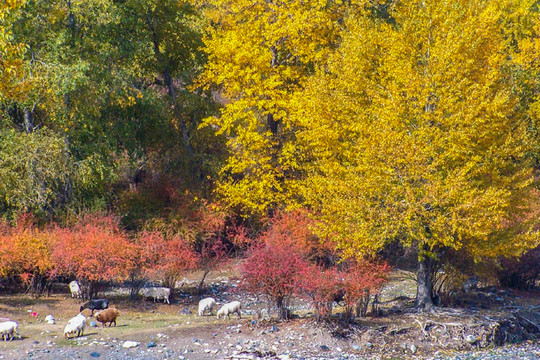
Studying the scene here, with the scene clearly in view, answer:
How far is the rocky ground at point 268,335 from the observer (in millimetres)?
14742

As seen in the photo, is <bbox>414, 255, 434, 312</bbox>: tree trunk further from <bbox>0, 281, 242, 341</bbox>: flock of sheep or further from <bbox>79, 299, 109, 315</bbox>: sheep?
<bbox>79, 299, 109, 315</bbox>: sheep

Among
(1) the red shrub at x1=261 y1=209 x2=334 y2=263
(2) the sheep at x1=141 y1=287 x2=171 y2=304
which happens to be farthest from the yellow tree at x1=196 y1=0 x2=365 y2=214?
(2) the sheep at x1=141 y1=287 x2=171 y2=304

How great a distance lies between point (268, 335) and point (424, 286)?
5.59 metres

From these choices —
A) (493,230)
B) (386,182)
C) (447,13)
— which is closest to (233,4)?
(447,13)

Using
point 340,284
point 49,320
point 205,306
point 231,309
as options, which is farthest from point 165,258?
point 340,284

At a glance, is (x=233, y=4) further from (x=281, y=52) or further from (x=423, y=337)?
(x=423, y=337)

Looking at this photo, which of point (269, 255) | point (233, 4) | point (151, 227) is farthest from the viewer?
point (233, 4)

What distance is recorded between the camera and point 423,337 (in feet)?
55.1

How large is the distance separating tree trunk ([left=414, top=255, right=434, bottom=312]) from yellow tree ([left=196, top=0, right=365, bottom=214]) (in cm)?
708

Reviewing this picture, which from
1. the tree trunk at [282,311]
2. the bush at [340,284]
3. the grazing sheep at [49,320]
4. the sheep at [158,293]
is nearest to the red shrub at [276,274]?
the tree trunk at [282,311]

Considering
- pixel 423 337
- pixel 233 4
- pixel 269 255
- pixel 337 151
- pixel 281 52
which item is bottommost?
pixel 423 337

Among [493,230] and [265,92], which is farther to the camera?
[265,92]

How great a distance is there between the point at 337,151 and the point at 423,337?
7.17 metres

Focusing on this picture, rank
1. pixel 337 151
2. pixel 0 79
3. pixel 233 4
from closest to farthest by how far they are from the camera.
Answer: pixel 0 79, pixel 337 151, pixel 233 4
